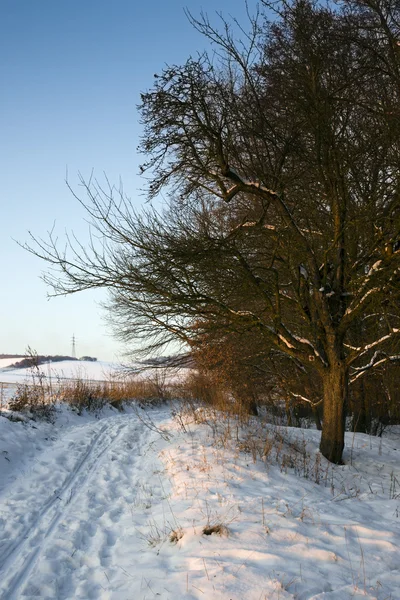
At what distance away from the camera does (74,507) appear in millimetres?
5242

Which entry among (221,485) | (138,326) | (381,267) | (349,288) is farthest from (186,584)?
(138,326)

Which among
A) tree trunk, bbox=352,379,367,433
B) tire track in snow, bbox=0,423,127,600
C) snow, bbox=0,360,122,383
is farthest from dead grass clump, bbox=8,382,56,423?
tree trunk, bbox=352,379,367,433

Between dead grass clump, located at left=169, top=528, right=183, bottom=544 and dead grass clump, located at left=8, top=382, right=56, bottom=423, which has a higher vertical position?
dead grass clump, located at left=8, top=382, right=56, bottom=423

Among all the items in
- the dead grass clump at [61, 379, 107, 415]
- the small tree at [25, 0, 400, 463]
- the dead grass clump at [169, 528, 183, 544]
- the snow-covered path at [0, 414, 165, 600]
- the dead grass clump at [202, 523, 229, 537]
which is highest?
the small tree at [25, 0, 400, 463]

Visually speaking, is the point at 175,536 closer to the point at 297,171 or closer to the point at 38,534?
the point at 38,534

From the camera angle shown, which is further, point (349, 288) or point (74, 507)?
point (349, 288)

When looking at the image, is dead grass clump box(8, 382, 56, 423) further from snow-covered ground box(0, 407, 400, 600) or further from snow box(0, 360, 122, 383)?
snow-covered ground box(0, 407, 400, 600)

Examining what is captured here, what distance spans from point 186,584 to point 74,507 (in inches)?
101

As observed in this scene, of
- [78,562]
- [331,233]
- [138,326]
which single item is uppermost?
[331,233]

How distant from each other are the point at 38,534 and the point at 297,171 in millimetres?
6520

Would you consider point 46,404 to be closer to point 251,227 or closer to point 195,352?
point 195,352

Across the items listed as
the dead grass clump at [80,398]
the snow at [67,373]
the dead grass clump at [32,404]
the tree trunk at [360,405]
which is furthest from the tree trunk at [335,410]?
the dead grass clump at [80,398]

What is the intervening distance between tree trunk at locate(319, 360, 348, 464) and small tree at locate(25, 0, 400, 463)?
0.9 inches

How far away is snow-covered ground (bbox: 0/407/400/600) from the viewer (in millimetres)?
3250
